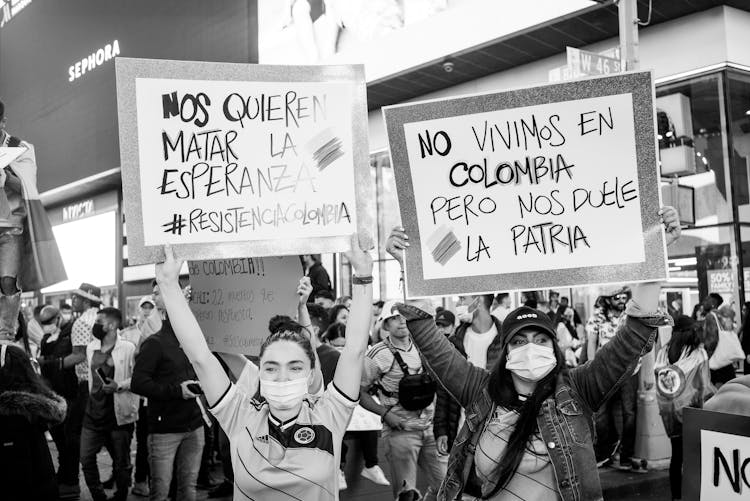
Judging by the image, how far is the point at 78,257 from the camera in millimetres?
32375

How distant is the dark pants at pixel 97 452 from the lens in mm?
8156

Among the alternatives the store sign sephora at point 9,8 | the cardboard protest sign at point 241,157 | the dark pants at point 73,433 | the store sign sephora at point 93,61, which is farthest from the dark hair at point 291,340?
the store sign sephora at point 9,8

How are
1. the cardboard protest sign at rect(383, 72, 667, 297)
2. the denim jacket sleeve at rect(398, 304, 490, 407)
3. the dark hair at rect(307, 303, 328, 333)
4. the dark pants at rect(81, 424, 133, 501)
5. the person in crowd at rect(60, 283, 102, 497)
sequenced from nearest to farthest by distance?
the denim jacket sleeve at rect(398, 304, 490, 407)
the cardboard protest sign at rect(383, 72, 667, 297)
the dark hair at rect(307, 303, 328, 333)
the dark pants at rect(81, 424, 133, 501)
the person in crowd at rect(60, 283, 102, 497)

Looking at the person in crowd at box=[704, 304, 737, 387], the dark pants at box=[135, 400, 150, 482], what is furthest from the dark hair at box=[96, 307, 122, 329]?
the person in crowd at box=[704, 304, 737, 387]

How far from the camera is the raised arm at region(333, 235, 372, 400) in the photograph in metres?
3.28

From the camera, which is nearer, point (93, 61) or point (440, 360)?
point (440, 360)

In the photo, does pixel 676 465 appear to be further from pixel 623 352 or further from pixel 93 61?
pixel 93 61

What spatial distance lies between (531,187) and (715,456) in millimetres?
1634

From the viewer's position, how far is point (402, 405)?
6.65 meters

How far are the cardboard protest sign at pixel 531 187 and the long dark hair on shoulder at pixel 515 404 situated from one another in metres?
0.43

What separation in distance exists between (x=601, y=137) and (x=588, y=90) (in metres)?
0.23

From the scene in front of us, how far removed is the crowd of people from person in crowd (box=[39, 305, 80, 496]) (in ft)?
0.08

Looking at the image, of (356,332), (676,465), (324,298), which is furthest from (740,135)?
(356,332)

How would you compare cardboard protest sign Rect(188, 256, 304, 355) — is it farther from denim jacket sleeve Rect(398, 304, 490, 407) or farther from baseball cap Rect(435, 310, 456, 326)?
baseball cap Rect(435, 310, 456, 326)
